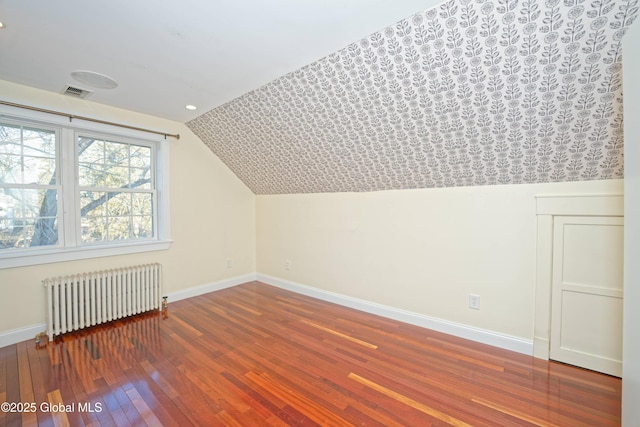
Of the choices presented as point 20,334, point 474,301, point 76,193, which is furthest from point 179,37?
point 474,301

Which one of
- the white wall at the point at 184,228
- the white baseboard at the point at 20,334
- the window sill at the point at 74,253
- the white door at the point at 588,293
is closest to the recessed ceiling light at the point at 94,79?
the white wall at the point at 184,228

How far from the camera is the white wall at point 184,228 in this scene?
8.54ft

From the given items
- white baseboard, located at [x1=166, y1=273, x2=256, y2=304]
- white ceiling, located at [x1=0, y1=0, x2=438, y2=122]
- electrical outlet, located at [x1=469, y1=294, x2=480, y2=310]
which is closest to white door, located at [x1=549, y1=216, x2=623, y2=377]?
electrical outlet, located at [x1=469, y1=294, x2=480, y2=310]

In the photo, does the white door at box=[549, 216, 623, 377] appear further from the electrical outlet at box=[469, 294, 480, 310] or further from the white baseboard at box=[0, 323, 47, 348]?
the white baseboard at box=[0, 323, 47, 348]

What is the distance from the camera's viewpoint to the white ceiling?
1586mm

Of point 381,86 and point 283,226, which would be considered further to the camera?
point 283,226

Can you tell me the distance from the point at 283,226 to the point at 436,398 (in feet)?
9.67

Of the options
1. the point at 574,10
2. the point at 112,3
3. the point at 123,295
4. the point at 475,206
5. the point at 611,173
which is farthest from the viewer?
the point at 123,295

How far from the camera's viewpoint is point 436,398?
183cm

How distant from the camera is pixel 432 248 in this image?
2824 mm

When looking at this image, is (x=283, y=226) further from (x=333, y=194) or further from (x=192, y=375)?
(x=192, y=375)

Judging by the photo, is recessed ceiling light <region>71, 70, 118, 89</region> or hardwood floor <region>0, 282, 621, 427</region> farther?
recessed ceiling light <region>71, 70, 118, 89</region>

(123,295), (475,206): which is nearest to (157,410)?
(123,295)

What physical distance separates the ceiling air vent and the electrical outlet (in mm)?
4140
